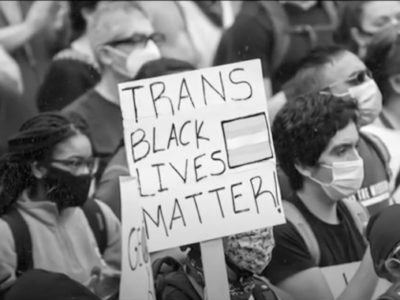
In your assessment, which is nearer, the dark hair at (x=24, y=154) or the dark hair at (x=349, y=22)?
the dark hair at (x=24, y=154)

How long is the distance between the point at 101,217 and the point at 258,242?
299 mm

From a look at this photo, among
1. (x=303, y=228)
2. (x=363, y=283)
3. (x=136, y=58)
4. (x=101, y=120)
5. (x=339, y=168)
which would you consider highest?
(x=136, y=58)

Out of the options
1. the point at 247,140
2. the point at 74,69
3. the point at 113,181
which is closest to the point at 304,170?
the point at 247,140

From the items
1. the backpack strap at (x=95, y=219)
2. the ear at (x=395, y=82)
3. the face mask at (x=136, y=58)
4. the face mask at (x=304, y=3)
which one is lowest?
the backpack strap at (x=95, y=219)

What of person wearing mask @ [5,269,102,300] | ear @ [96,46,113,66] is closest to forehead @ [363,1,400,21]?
ear @ [96,46,113,66]

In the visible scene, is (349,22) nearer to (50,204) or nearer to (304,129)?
(304,129)

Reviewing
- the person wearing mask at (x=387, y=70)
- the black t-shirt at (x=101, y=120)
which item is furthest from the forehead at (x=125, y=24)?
the person wearing mask at (x=387, y=70)

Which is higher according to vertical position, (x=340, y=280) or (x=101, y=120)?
(x=101, y=120)

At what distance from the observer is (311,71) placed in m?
1.19

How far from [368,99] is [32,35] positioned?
68 cm

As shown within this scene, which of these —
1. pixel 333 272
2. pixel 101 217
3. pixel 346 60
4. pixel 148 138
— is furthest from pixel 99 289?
pixel 346 60

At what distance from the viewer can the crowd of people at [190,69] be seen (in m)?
1.07

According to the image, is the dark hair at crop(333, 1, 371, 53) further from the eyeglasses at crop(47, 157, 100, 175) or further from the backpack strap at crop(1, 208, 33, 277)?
the backpack strap at crop(1, 208, 33, 277)

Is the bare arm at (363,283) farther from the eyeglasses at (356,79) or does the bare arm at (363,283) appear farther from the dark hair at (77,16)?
the dark hair at (77,16)
